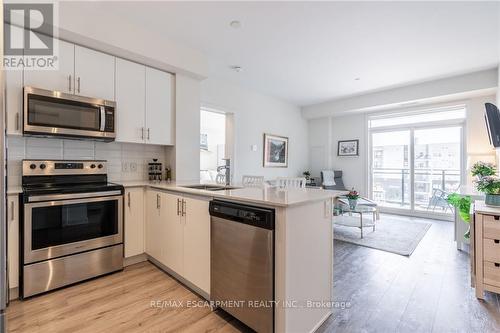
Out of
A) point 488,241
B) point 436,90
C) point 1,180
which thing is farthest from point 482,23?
point 1,180

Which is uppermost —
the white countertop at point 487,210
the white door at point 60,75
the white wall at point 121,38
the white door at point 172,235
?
the white wall at point 121,38

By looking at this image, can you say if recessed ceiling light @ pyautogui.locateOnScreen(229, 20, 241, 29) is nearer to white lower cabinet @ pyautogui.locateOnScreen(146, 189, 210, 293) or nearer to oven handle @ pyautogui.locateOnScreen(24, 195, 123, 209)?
white lower cabinet @ pyautogui.locateOnScreen(146, 189, 210, 293)

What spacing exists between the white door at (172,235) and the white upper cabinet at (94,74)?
1.30m

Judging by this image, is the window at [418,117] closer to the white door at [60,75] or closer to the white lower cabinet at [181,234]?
the white lower cabinet at [181,234]

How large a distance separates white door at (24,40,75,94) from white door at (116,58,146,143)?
16.6 inches

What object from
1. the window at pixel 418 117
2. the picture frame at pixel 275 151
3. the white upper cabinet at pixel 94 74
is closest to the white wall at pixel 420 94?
the window at pixel 418 117

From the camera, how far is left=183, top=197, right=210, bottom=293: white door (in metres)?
1.91

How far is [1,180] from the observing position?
0.71 metres

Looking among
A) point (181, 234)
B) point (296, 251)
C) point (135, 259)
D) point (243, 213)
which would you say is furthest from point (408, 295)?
point (135, 259)

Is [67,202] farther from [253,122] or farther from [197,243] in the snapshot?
[253,122]

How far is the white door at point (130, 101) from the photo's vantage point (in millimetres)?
2695

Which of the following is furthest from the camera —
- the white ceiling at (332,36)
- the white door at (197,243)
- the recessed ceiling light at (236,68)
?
the recessed ceiling light at (236,68)

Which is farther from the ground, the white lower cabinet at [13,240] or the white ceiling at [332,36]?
the white ceiling at [332,36]

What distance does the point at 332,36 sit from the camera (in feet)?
9.35
